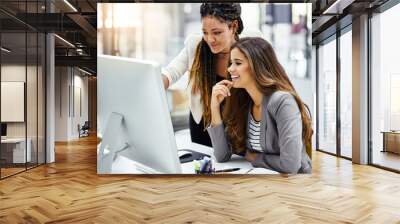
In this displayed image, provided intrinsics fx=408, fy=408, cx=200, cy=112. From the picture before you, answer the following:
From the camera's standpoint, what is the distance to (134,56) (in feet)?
18.6

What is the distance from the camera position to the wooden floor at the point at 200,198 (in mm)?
3762

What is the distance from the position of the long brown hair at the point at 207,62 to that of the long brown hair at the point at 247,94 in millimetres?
287

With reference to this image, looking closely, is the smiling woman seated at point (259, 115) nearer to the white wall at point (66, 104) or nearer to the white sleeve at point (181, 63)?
the white sleeve at point (181, 63)

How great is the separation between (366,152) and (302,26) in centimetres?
311

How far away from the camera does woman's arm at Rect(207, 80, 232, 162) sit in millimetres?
5836

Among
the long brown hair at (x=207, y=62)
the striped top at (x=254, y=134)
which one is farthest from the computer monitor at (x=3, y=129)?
the striped top at (x=254, y=134)

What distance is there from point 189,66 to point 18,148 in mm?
3062

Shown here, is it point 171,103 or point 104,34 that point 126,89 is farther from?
point 104,34

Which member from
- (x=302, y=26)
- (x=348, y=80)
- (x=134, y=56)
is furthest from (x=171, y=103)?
(x=348, y=80)

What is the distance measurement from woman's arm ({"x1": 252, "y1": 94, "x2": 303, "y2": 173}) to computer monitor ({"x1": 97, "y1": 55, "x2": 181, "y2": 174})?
4.38 feet

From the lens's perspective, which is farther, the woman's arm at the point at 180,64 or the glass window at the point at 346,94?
the glass window at the point at 346,94

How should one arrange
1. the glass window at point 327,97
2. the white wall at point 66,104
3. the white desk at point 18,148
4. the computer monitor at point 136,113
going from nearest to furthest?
the computer monitor at point 136,113 < the white desk at point 18,148 < the glass window at point 327,97 < the white wall at point 66,104

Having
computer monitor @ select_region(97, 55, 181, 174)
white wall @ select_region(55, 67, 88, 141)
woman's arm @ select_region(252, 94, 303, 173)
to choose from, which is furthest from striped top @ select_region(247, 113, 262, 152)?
white wall @ select_region(55, 67, 88, 141)

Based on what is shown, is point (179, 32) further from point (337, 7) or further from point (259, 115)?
point (337, 7)
